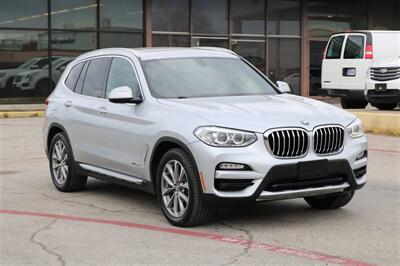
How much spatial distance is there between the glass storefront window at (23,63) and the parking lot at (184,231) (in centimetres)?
1424

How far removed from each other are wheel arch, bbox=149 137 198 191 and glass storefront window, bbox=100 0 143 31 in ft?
59.7

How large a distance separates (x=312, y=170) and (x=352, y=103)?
15.2 m

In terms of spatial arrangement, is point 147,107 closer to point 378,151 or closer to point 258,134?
point 258,134

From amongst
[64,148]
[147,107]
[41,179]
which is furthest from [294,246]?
[41,179]

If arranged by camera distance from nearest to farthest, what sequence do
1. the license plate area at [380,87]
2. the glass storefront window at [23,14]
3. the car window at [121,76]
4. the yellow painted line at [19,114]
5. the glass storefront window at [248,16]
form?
1. the car window at [121,76]
2. the license plate area at [380,87]
3. the yellow painted line at [19,114]
4. the glass storefront window at [23,14]
5. the glass storefront window at [248,16]

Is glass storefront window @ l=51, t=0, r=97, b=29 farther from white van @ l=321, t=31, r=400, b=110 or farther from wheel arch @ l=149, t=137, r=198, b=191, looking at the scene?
wheel arch @ l=149, t=137, r=198, b=191

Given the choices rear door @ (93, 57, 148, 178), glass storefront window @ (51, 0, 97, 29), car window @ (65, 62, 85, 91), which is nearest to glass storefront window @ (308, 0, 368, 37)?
glass storefront window @ (51, 0, 97, 29)

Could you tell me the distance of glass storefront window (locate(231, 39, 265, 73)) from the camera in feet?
88.2

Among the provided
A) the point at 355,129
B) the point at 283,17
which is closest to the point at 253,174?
the point at 355,129

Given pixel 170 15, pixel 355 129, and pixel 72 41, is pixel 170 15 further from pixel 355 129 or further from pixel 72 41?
pixel 355 129

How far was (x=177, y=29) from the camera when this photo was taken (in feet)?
84.6

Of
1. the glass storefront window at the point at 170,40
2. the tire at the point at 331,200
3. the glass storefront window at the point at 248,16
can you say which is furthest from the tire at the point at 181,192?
the glass storefront window at the point at 248,16

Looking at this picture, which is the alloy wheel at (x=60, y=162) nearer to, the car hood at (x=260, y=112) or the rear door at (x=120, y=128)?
the rear door at (x=120, y=128)

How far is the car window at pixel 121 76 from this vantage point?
7.42 metres
